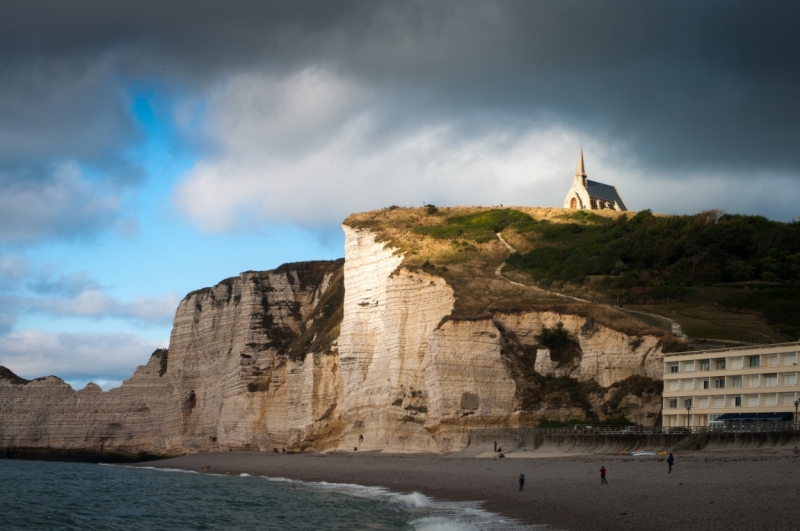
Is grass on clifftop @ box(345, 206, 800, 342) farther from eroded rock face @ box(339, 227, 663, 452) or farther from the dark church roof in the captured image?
the dark church roof

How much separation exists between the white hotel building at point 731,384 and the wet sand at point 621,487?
22.0 feet

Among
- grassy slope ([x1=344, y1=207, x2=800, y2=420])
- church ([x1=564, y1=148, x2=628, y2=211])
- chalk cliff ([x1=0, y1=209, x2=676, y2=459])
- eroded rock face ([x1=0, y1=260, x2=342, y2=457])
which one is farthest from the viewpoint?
church ([x1=564, y1=148, x2=628, y2=211])

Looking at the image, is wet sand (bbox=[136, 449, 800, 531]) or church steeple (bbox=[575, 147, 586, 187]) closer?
wet sand (bbox=[136, 449, 800, 531])

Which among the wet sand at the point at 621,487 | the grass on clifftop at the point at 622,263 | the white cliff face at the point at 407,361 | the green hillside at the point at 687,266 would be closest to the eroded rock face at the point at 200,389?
the white cliff face at the point at 407,361

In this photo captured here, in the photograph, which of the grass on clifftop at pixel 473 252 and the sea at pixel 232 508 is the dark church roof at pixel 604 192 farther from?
the sea at pixel 232 508

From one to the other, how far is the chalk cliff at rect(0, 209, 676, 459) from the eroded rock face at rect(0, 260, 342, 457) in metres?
0.13

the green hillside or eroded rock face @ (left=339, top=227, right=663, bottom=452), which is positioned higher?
the green hillside

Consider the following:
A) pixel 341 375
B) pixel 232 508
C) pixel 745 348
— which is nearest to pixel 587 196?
pixel 341 375

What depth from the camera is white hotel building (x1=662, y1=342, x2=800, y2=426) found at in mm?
38719

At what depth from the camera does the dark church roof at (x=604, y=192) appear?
9738cm

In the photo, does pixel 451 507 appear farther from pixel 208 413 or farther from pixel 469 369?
pixel 208 413

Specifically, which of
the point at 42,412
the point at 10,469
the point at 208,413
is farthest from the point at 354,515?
the point at 42,412

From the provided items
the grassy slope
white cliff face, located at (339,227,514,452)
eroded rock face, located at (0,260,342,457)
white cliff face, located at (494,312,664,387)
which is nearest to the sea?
white cliff face, located at (339,227,514,452)

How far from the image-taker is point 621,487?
28594 mm
